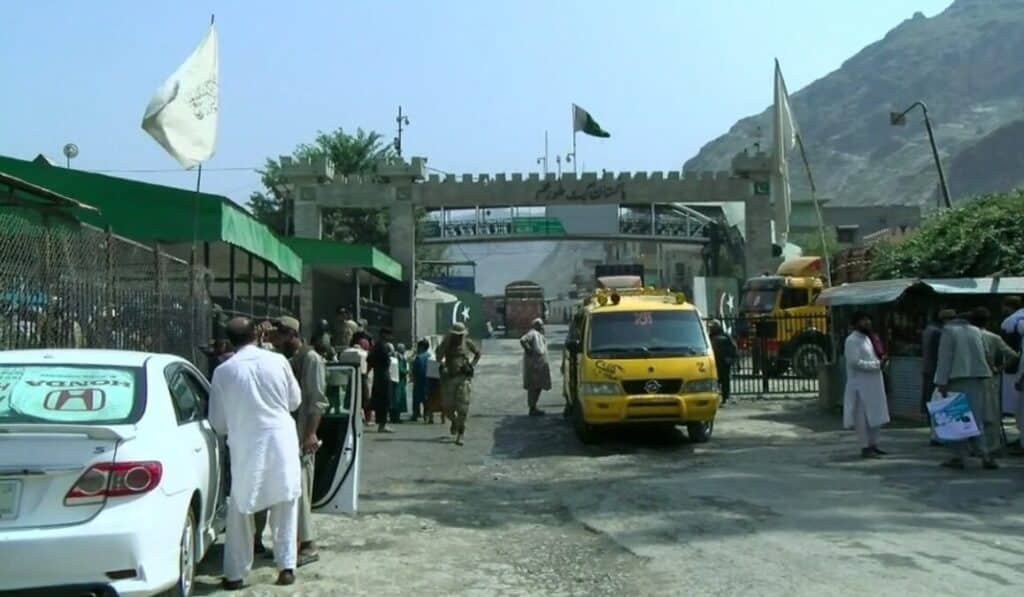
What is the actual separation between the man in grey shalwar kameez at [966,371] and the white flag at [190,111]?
7916mm

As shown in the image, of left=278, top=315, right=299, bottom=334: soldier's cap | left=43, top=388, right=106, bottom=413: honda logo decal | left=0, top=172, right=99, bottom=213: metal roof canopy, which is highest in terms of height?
left=0, top=172, right=99, bottom=213: metal roof canopy

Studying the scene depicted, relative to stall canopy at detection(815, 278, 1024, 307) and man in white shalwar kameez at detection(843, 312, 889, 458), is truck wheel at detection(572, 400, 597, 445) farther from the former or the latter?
stall canopy at detection(815, 278, 1024, 307)

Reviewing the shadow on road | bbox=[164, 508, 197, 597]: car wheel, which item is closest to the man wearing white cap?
bbox=[164, 508, 197, 597]: car wheel

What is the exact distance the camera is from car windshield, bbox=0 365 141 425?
6199mm

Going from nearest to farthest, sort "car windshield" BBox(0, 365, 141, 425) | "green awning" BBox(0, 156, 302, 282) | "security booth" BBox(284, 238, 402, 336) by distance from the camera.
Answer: "car windshield" BBox(0, 365, 141, 425) < "green awning" BBox(0, 156, 302, 282) < "security booth" BBox(284, 238, 402, 336)

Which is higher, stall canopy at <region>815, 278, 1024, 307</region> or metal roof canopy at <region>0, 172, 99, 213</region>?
metal roof canopy at <region>0, 172, 99, 213</region>

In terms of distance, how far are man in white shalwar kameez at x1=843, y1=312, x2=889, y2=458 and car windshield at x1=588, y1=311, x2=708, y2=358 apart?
8.25 feet

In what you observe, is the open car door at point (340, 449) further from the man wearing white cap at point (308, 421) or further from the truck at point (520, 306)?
the truck at point (520, 306)

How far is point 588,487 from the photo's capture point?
1212 cm

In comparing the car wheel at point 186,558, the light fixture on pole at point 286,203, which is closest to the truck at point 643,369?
the car wheel at point 186,558

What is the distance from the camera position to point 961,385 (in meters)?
12.5

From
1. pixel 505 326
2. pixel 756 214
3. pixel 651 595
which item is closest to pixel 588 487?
pixel 651 595

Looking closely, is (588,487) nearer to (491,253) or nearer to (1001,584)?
(1001,584)

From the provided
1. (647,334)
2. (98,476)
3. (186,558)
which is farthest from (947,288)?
(98,476)
